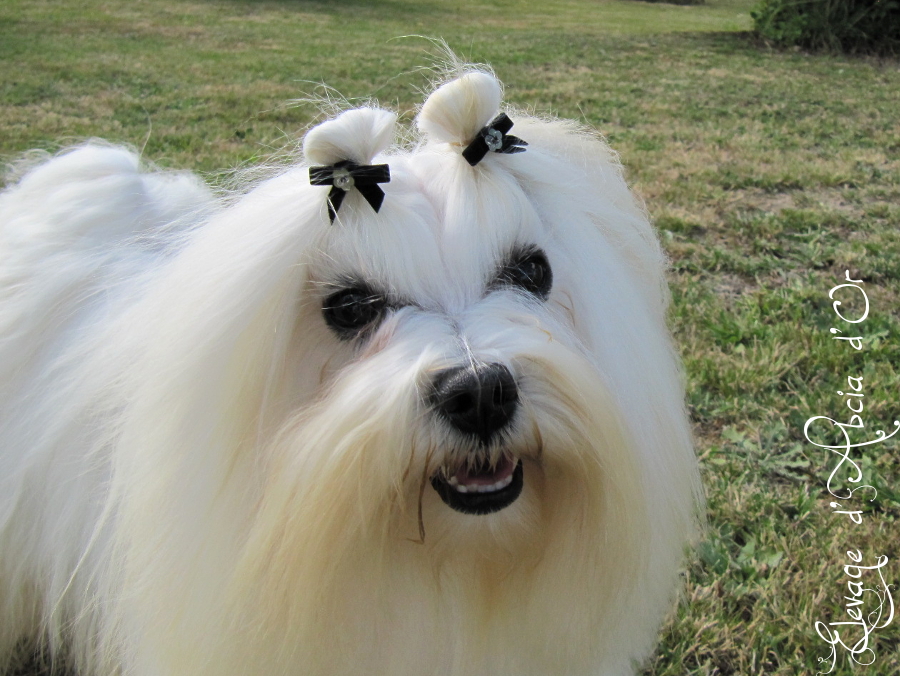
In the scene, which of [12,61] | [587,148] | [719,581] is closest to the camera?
[587,148]

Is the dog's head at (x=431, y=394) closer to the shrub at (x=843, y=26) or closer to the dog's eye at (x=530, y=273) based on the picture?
the dog's eye at (x=530, y=273)

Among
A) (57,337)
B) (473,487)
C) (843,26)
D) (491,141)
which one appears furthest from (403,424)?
(843,26)

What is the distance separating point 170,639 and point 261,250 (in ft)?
2.54

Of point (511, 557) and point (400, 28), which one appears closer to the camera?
point (511, 557)

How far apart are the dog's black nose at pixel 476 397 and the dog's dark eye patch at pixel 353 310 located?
26cm

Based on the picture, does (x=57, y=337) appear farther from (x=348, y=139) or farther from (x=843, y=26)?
(x=843, y=26)

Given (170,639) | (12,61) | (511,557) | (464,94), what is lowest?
(12,61)

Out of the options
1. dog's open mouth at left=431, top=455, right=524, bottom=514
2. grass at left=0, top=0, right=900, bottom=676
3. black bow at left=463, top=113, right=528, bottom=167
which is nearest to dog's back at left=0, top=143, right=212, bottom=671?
grass at left=0, top=0, right=900, bottom=676

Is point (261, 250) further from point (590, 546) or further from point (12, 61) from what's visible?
point (12, 61)

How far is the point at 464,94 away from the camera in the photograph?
1492 millimetres

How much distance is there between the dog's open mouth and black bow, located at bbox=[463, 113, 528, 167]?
567 millimetres

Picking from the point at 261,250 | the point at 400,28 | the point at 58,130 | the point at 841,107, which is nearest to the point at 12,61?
the point at 58,130

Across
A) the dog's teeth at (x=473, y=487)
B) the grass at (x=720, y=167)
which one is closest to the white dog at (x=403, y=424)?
the dog's teeth at (x=473, y=487)

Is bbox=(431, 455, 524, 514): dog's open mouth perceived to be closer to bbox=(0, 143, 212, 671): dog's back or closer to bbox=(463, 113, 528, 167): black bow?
bbox=(463, 113, 528, 167): black bow
